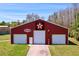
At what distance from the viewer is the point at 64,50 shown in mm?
10617

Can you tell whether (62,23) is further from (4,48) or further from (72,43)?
(4,48)

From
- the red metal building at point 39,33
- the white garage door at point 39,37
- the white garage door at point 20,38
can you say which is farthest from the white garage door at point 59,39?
the white garage door at point 20,38

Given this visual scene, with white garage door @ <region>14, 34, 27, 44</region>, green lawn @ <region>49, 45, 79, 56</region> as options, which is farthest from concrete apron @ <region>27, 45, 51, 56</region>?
white garage door @ <region>14, 34, 27, 44</region>

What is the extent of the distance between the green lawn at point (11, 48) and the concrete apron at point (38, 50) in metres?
0.09

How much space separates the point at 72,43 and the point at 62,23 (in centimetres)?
39

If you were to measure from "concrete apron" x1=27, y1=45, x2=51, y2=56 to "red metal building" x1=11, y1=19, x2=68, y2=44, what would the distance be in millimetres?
89

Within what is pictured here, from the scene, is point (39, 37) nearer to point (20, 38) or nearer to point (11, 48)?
point (20, 38)

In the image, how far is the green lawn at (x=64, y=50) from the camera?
10.6 m

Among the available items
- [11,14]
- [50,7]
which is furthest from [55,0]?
[11,14]

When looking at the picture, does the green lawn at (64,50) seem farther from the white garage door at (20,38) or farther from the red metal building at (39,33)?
the white garage door at (20,38)

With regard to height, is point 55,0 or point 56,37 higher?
point 55,0

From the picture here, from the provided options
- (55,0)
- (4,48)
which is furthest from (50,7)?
(4,48)

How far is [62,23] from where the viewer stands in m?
10.7

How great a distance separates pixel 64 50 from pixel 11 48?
0.94 m
